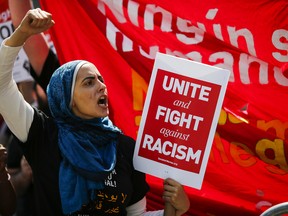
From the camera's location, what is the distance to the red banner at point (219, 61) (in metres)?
3.44

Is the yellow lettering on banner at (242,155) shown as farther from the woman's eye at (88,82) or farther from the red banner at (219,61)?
the woman's eye at (88,82)

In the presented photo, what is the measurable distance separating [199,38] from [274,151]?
740 mm

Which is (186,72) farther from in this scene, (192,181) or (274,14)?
(274,14)

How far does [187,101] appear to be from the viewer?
293 centimetres

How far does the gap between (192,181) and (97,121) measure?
0.51 meters

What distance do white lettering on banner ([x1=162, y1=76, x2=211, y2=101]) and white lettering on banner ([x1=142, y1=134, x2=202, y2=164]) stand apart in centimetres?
23

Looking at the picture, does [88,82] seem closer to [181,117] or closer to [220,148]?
[181,117]

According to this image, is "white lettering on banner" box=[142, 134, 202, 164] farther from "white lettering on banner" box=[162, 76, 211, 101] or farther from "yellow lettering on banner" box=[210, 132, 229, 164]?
"yellow lettering on banner" box=[210, 132, 229, 164]

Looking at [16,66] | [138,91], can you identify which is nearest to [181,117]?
[138,91]

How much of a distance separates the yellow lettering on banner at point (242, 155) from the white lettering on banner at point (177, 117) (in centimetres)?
66

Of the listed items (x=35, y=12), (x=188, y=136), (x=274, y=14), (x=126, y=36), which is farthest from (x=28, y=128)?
(x=274, y=14)

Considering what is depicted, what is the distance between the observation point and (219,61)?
3619 millimetres

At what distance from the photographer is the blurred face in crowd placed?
299 centimetres

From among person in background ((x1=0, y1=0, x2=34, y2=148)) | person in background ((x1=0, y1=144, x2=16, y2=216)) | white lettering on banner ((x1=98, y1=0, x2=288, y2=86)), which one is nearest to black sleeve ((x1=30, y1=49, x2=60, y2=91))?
white lettering on banner ((x1=98, y1=0, x2=288, y2=86))
